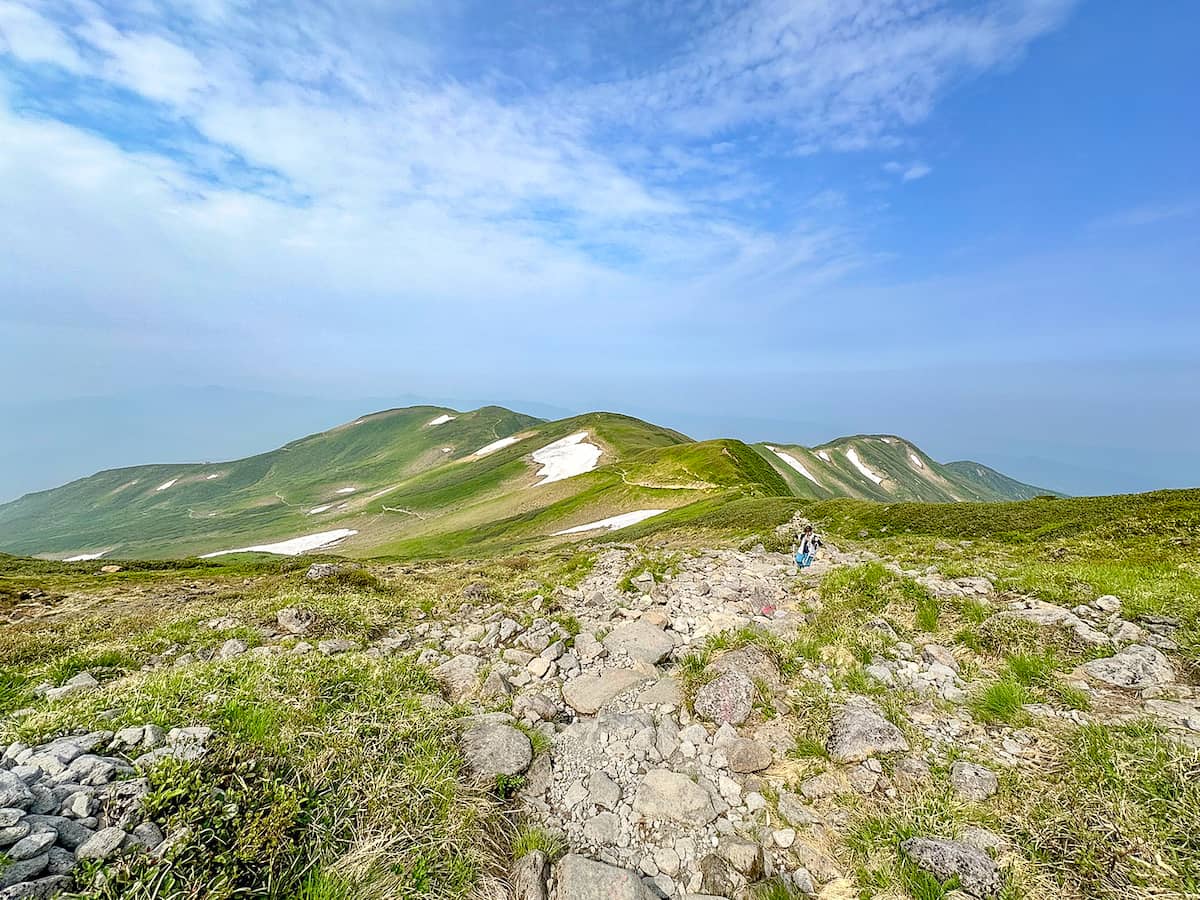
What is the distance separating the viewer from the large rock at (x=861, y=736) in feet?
20.8

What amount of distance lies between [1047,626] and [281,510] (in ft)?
628

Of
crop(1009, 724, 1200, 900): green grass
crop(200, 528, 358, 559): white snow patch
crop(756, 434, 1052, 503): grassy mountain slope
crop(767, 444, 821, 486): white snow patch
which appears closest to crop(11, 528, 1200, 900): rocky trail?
crop(1009, 724, 1200, 900): green grass

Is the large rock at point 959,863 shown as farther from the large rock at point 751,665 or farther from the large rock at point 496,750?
the large rock at point 496,750

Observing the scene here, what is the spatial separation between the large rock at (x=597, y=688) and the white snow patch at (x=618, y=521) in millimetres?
47784

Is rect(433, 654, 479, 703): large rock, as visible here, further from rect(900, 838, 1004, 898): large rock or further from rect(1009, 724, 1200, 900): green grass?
rect(1009, 724, 1200, 900): green grass

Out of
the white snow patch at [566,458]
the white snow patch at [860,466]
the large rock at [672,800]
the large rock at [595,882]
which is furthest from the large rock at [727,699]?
the white snow patch at [860,466]

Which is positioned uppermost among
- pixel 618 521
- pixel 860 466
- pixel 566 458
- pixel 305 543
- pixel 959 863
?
pixel 566 458

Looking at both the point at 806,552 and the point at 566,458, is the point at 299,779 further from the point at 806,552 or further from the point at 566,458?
the point at 566,458

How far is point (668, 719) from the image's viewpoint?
780cm

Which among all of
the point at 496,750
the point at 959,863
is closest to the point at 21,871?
the point at 496,750

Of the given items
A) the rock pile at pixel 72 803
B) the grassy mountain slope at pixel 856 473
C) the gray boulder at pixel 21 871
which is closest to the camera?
the gray boulder at pixel 21 871

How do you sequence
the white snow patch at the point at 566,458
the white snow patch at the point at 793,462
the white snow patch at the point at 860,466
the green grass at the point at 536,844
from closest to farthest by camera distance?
the green grass at the point at 536,844 < the white snow patch at the point at 566,458 < the white snow patch at the point at 793,462 < the white snow patch at the point at 860,466

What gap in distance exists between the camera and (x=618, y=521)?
60.7 metres

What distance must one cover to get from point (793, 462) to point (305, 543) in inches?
5005
